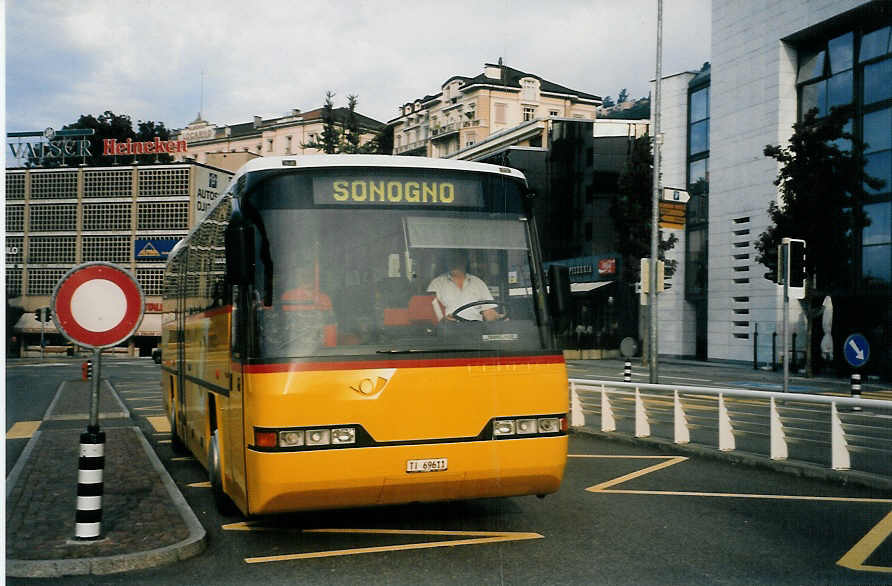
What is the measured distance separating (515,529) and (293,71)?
13.8ft

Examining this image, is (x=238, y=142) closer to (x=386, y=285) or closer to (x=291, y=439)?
(x=386, y=285)

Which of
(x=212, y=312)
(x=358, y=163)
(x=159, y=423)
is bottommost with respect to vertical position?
(x=159, y=423)

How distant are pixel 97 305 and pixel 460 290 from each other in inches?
106

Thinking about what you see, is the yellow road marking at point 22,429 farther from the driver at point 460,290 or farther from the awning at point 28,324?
the awning at point 28,324

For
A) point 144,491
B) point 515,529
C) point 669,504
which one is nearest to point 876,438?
point 669,504

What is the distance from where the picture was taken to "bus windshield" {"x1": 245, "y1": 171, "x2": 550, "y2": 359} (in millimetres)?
6523

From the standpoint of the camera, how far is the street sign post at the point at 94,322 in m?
6.79

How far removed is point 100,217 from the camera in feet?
277

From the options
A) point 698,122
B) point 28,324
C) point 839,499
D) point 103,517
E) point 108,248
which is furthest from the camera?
point 108,248

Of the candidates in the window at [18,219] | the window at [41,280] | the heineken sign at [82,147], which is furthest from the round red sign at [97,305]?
the window at [18,219]

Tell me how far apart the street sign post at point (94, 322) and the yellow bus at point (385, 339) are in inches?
31.4

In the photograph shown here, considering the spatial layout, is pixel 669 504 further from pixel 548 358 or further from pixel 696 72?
pixel 696 72

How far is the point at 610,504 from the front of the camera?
848 centimetres

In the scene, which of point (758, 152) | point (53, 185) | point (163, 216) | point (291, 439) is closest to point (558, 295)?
point (291, 439)
